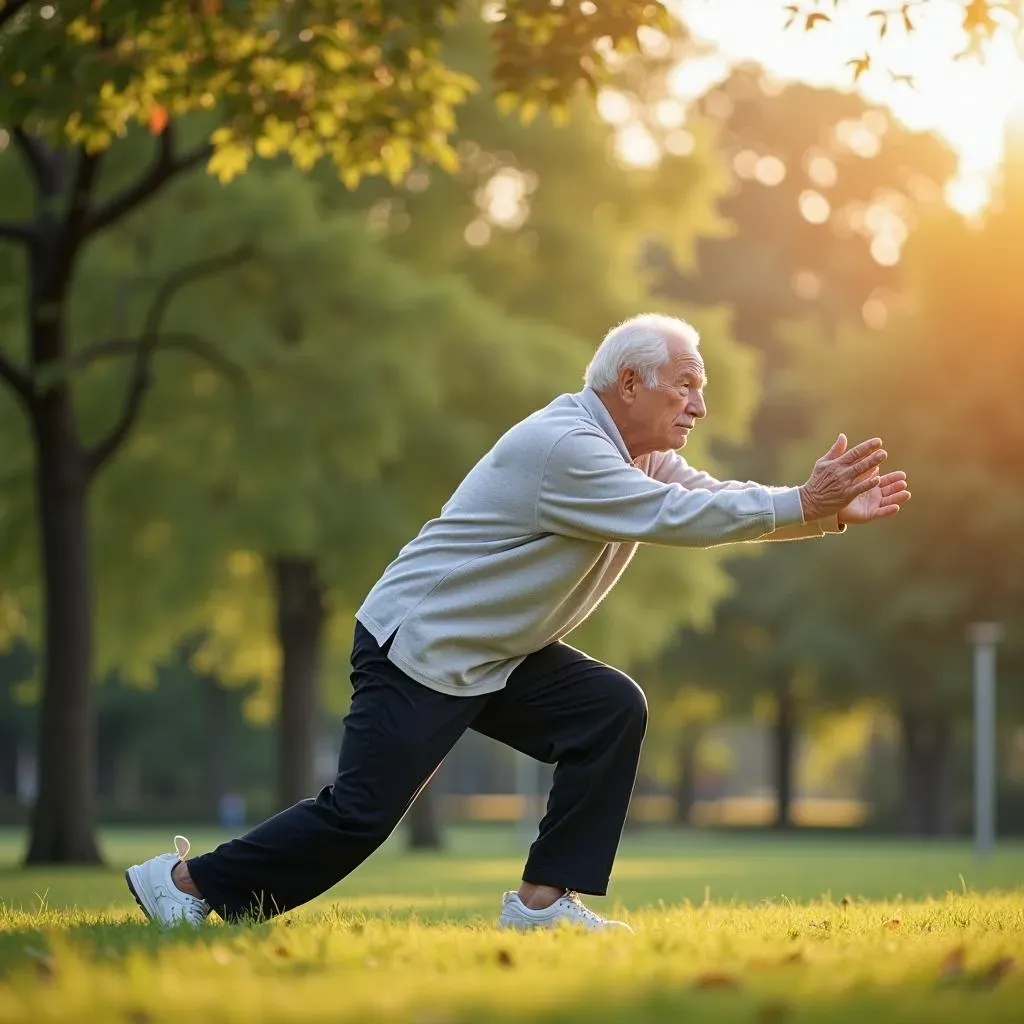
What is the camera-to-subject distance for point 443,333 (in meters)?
18.6

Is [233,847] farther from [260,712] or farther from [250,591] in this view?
[260,712]

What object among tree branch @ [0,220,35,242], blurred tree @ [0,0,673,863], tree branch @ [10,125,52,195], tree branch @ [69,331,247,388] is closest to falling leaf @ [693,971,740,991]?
blurred tree @ [0,0,673,863]

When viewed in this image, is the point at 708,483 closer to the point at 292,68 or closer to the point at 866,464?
the point at 866,464

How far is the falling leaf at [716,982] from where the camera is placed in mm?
3801

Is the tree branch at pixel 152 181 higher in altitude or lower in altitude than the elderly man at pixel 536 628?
higher

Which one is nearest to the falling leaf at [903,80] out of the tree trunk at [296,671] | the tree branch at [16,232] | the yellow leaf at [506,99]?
the yellow leaf at [506,99]

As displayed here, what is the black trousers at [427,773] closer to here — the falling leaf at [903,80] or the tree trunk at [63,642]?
the falling leaf at [903,80]

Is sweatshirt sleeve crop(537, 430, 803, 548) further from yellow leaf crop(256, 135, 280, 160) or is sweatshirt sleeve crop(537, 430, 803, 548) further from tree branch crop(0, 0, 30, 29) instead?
tree branch crop(0, 0, 30, 29)

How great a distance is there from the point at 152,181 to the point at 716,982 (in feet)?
35.8

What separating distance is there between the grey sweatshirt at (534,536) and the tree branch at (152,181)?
822cm

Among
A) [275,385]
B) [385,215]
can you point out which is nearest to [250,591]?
[385,215]

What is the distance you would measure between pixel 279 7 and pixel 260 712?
1084 inches

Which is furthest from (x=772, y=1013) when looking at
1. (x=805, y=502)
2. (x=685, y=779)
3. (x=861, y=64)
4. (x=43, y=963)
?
(x=685, y=779)

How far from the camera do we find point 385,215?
21016mm
